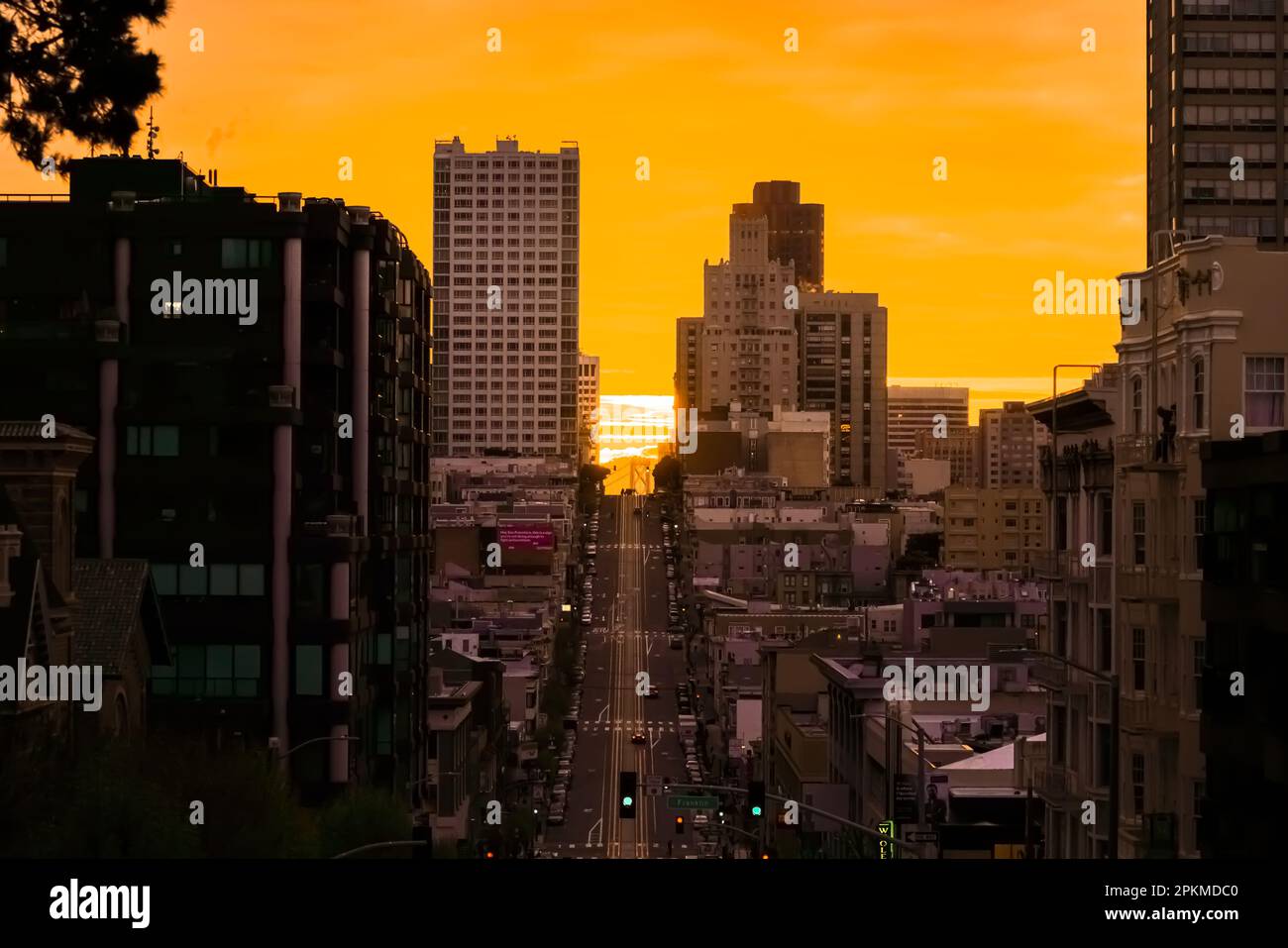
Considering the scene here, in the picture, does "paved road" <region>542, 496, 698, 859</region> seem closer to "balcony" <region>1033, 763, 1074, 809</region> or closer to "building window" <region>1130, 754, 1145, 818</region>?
"balcony" <region>1033, 763, 1074, 809</region>

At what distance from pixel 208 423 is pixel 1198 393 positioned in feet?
85.4

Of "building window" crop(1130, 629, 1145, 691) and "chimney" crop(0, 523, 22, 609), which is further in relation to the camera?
"building window" crop(1130, 629, 1145, 691)

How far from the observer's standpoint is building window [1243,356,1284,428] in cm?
3631

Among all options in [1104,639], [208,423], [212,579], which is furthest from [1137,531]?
[208,423]

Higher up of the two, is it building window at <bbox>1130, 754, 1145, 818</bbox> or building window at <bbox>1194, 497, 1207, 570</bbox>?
building window at <bbox>1194, 497, 1207, 570</bbox>

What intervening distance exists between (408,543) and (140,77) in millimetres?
45885

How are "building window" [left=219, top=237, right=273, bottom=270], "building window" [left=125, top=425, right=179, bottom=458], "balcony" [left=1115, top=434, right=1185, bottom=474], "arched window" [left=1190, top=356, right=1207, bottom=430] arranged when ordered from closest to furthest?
"arched window" [left=1190, top=356, right=1207, bottom=430] < "balcony" [left=1115, top=434, right=1185, bottom=474] < "building window" [left=125, top=425, right=179, bottom=458] < "building window" [left=219, top=237, right=273, bottom=270]

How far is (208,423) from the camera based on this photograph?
52.4 meters

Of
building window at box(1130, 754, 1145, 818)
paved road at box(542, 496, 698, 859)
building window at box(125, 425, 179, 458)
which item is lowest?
paved road at box(542, 496, 698, 859)

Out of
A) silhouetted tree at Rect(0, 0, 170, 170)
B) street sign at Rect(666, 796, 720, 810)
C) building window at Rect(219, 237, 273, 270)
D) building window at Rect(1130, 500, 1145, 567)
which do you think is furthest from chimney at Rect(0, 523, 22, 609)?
building window at Rect(219, 237, 273, 270)

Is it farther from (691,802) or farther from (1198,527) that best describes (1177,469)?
(691,802)

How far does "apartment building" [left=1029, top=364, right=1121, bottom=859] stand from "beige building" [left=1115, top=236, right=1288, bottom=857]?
3.24ft

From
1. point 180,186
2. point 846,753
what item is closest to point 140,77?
point 180,186

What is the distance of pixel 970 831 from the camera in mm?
50469
